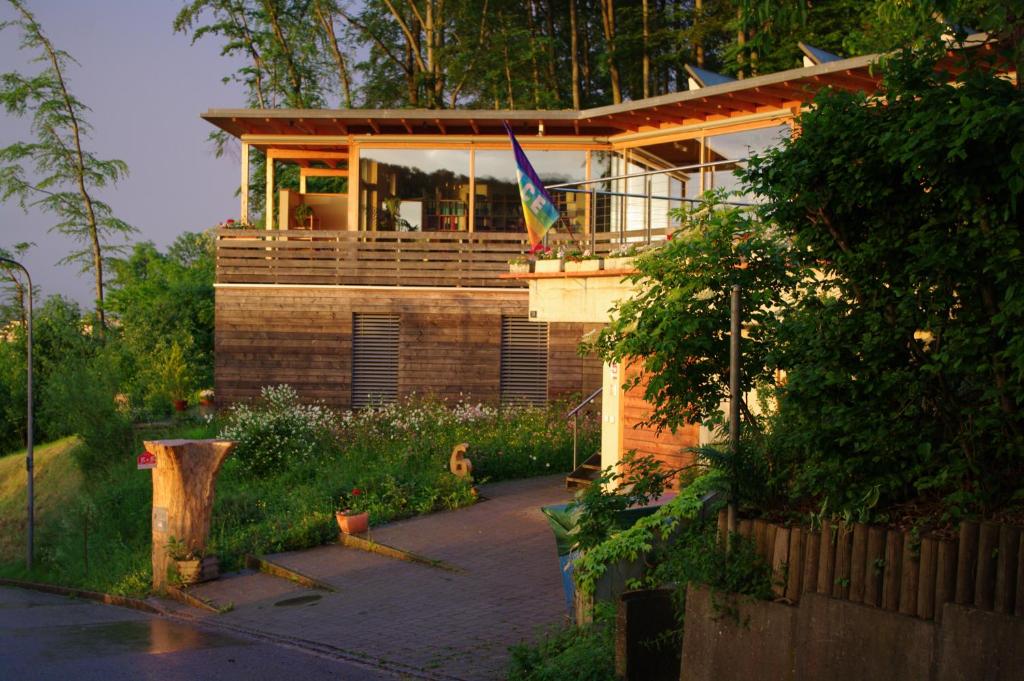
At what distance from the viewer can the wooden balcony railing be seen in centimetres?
2488

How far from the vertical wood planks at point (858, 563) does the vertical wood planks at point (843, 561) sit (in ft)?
0.12

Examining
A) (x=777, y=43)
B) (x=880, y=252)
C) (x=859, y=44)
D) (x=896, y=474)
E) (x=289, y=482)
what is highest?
(x=777, y=43)

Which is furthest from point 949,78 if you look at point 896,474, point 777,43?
point 777,43

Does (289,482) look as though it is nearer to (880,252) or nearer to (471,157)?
(471,157)

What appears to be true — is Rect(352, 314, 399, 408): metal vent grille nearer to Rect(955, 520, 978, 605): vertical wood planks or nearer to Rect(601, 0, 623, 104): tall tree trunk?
Rect(601, 0, 623, 104): tall tree trunk

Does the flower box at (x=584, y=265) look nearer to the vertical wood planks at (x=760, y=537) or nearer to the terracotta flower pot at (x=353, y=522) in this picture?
the terracotta flower pot at (x=353, y=522)

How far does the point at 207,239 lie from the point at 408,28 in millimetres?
12799

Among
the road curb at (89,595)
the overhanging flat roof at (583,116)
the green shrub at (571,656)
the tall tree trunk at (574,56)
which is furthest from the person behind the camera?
the tall tree trunk at (574,56)

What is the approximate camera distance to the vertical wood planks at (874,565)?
664 cm

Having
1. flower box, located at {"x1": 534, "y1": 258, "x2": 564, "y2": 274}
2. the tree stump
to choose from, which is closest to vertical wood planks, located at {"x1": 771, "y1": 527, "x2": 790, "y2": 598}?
flower box, located at {"x1": 534, "y1": 258, "x2": 564, "y2": 274}

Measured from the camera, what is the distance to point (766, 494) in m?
7.83

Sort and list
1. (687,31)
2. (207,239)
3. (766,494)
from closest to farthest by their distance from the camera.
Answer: (766,494) < (687,31) < (207,239)

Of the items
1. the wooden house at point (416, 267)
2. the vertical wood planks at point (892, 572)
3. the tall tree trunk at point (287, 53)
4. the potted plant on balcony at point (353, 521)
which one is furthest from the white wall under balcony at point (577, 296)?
the tall tree trunk at point (287, 53)

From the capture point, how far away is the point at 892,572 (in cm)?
656
